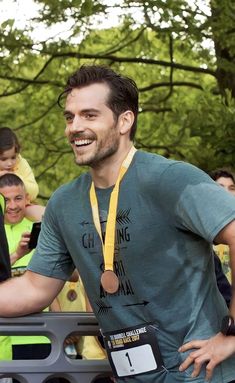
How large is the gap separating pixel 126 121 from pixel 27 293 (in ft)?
2.42

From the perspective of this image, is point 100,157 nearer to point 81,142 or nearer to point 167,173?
point 81,142

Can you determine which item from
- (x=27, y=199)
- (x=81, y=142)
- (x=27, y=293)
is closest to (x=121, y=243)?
(x=81, y=142)

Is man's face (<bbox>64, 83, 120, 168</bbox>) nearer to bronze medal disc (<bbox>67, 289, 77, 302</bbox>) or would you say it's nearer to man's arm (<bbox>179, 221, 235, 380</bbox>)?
man's arm (<bbox>179, 221, 235, 380</bbox>)

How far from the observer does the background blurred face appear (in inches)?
259

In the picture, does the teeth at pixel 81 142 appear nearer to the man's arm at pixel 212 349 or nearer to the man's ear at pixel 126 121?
the man's ear at pixel 126 121

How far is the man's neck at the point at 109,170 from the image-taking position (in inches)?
130

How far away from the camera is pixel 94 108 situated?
3320mm

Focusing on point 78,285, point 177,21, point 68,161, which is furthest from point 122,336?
point 68,161

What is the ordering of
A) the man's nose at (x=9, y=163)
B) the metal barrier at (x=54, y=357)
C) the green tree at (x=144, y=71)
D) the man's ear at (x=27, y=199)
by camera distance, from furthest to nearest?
the green tree at (x=144, y=71)
the man's nose at (x=9, y=163)
the man's ear at (x=27, y=199)
the metal barrier at (x=54, y=357)

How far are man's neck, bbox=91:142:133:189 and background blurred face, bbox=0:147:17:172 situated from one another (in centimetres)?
331

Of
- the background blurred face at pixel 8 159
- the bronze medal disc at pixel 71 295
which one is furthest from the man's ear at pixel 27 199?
the bronze medal disc at pixel 71 295

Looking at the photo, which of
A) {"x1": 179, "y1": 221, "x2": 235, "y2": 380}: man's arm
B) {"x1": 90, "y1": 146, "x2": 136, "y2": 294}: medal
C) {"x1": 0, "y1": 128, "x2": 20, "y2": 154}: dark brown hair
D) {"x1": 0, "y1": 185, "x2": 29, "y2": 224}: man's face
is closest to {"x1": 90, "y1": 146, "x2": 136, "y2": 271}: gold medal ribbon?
{"x1": 90, "y1": 146, "x2": 136, "y2": 294}: medal

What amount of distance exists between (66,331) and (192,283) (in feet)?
1.92

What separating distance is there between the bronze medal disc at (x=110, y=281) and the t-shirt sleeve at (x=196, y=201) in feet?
0.93
